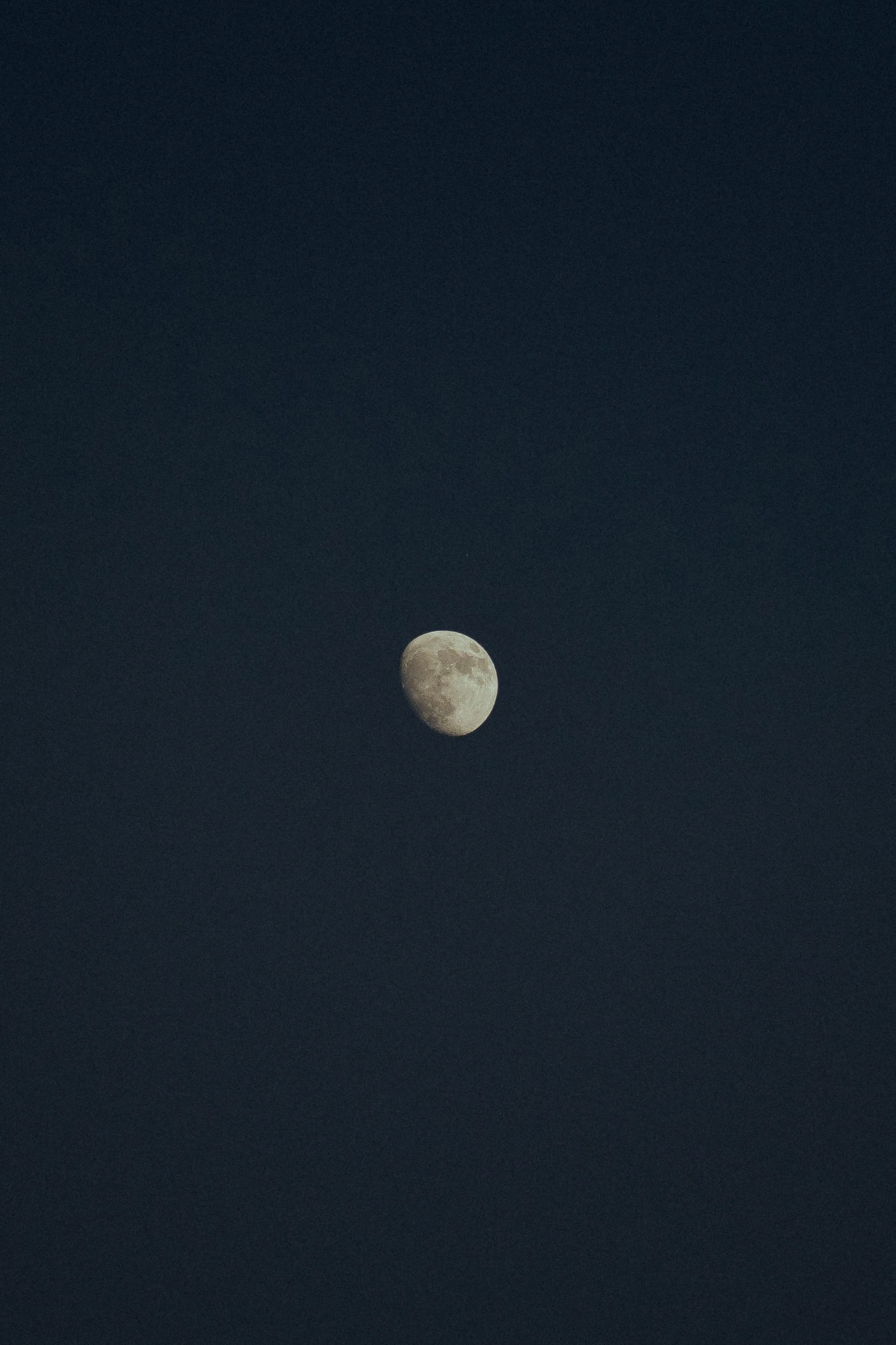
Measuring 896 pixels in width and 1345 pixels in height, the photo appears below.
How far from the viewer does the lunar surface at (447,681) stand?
7.23 metres

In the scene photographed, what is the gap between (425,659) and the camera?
7.29 meters

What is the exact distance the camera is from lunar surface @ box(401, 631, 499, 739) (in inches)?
285

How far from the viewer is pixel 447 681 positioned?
23.7 feet

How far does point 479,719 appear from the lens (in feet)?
24.8

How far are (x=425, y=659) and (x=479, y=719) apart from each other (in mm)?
821
